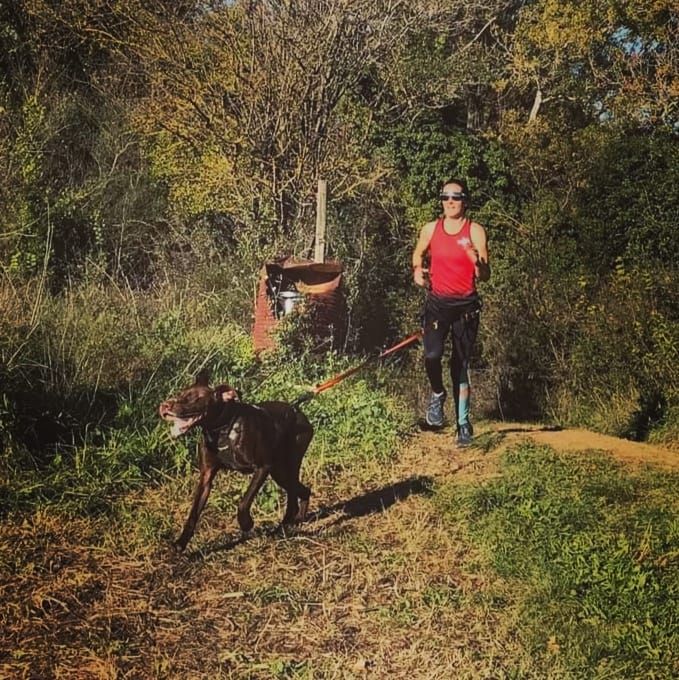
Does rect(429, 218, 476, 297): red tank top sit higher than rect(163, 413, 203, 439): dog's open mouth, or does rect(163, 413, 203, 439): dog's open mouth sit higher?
rect(429, 218, 476, 297): red tank top

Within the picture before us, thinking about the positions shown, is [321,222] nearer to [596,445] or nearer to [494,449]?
[494,449]

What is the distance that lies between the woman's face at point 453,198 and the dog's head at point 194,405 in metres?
2.71

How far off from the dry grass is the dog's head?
0.83 metres

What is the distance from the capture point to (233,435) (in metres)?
4.55

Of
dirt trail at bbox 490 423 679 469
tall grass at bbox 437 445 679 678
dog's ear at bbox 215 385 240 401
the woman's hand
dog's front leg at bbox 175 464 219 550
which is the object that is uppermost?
the woman's hand

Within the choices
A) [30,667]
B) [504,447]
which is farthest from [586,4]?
[30,667]

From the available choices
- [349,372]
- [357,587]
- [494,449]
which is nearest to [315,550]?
[357,587]

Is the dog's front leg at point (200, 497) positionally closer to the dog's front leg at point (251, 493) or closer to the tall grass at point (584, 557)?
the dog's front leg at point (251, 493)

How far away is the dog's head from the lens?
428cm

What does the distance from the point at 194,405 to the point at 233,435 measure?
31cm

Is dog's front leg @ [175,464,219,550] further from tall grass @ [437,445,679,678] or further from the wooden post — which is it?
the wooden post

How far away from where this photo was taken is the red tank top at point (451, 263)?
6582 mm

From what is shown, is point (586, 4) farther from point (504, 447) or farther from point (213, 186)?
point (504, 447)

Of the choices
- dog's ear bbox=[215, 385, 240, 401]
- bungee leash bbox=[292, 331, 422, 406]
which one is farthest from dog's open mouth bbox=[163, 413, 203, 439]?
bungee leash bbox=[292, 331, 422, 406]
